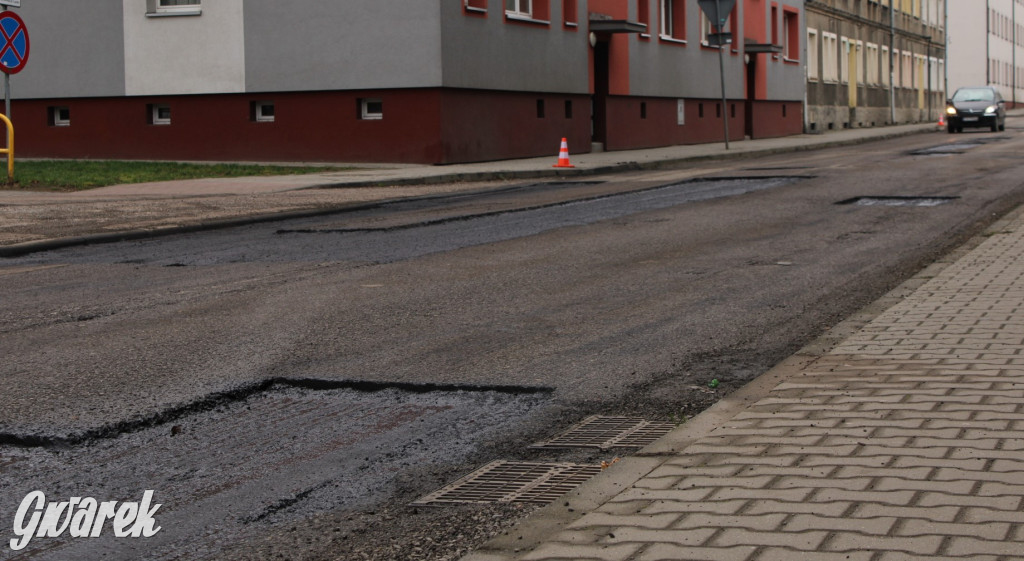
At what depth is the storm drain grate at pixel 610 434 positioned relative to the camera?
17.1 feet

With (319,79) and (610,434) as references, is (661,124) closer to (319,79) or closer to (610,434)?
(319,79)

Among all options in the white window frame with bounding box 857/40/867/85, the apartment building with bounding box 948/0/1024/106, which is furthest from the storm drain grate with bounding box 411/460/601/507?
the apartment building with bounding box 948/0/1024/106

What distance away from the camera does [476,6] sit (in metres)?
28.7

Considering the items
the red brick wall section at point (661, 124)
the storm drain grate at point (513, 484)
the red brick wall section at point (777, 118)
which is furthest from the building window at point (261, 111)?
the storm drain grate at point (513, 484)

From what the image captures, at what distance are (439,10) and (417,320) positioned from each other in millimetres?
19895

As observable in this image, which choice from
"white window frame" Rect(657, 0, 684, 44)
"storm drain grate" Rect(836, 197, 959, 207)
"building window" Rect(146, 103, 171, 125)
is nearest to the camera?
"storm drain grate" Rect(836, 197, 959, 207)

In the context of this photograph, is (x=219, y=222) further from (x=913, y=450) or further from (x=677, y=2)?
(x=677, y=2)

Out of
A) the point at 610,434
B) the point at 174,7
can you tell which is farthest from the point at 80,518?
the point at 174,7

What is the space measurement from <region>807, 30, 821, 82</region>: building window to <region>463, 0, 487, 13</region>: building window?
29.1m

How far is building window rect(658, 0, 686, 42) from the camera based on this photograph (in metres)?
40.3

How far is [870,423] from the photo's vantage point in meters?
5.04

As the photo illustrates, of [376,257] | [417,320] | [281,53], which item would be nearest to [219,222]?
[376,257]

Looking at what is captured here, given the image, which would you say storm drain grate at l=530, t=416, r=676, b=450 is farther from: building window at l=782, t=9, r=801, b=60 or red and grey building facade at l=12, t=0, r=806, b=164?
building window at l=782, t=9, r=801, b=60

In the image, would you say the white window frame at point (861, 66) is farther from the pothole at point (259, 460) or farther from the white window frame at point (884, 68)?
the pothole at point (259, 460)
